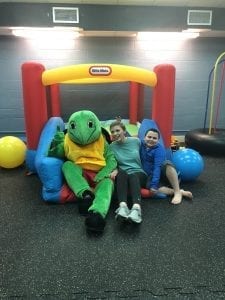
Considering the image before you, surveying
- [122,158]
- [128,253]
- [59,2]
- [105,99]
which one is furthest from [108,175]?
[59,2]

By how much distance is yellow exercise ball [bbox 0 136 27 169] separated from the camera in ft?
11.2

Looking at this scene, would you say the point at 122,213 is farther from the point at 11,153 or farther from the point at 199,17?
the point at 199,17

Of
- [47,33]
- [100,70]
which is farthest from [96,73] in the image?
[47,33]

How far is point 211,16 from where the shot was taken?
4312mm

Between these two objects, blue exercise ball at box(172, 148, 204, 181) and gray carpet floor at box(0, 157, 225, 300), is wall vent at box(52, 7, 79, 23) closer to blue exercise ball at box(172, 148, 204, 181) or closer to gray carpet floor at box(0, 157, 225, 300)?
blue exercise ball at box(172, 148, 204, 181)

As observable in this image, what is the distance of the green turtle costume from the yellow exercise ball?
88 cm

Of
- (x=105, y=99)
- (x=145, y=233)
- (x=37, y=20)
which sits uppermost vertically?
(x=37, y=20)

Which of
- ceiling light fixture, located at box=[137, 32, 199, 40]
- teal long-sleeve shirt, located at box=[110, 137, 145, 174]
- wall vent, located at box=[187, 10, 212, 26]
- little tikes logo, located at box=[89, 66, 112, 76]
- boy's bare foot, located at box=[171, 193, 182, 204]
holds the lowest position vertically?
boy's bare foot, located at box=[171, 193, 182, 204]

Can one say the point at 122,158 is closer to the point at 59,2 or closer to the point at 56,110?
the point at 56,110

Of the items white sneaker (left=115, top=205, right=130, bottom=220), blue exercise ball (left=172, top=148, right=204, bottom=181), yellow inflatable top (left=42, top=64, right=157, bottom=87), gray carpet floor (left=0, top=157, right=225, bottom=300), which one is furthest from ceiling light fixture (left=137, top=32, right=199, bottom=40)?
white sneaker (left=115, top=205, right=130, bottom=220)

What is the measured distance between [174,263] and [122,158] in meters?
1.22

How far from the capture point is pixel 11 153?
3.43 m

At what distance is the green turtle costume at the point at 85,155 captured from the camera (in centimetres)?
257

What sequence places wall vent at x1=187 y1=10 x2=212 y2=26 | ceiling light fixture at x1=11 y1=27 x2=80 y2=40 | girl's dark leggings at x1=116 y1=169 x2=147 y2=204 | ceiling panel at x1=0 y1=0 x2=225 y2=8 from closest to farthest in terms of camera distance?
girl's dark leggings at x1=116 y1=169 x2=147 y2=204 < ceiling panel at x1=0 y1=0 x2=225 y2=8 < ceiling light fixture at x1=11 y1=27 x2=80 y2=40 < wall vent at x1=187 y1=10 x2=212 y2=26
